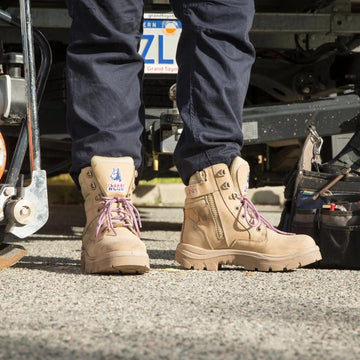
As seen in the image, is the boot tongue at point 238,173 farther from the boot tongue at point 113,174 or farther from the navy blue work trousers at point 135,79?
the boot tongue at point 113,174

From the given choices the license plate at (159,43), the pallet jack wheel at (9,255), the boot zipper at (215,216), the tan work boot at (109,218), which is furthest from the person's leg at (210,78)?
the license plate at (159,43)

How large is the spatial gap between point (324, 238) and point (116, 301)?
3.13ft

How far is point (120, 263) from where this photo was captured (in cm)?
205

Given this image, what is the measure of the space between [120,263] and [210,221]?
0.37m

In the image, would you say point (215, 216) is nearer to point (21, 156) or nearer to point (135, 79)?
point (135, 79)

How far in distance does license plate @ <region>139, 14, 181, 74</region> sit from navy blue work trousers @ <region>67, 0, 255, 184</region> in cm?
83

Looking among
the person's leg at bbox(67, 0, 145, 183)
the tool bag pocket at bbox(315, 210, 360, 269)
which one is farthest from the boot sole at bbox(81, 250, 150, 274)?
the tool bag pocket at bbox(315, 210, 360, 269)

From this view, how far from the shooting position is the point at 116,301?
5.65 ft

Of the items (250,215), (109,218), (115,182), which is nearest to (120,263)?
(109,218)

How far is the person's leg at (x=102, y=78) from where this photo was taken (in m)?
2.21

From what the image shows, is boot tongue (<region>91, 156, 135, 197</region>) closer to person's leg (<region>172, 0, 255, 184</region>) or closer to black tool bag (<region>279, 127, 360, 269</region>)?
person's leg (<region>172, 0, 255, 184</region>)

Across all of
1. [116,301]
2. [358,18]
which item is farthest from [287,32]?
[116,301]

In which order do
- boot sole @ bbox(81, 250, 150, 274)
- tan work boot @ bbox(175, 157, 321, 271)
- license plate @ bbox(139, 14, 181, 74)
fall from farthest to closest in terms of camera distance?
license plate @ bbox(139, 14, 181, 74)
tan work boot @ bbox(175, 157, 321, 271)
boot sole @ bbox(81, 250, 150, 274)

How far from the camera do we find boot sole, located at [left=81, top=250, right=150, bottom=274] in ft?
6.75
